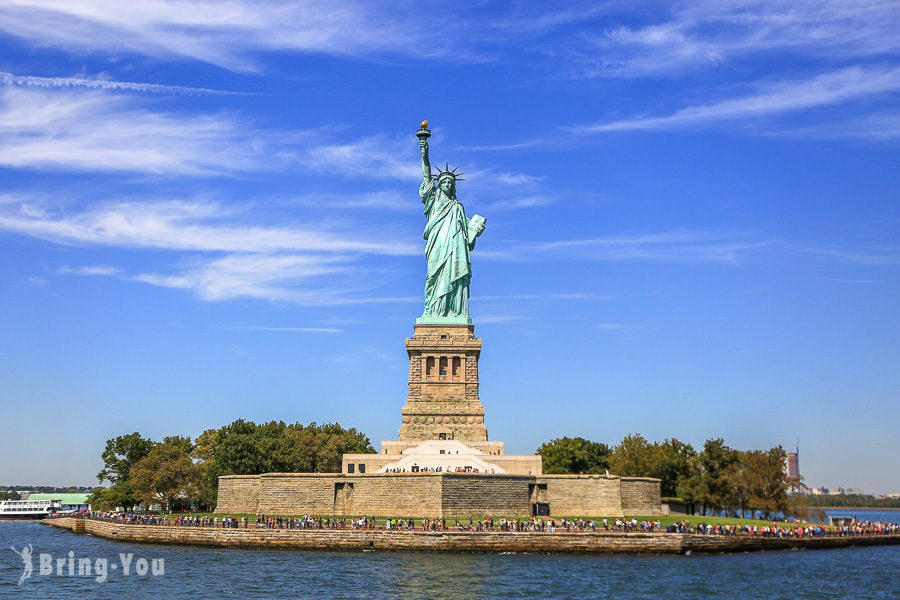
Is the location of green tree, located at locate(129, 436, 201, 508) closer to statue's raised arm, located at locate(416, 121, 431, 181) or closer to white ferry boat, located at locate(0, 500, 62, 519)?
statue's raised arm, located at locate(416, 121, 431, 181)

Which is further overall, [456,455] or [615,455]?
[615,455]

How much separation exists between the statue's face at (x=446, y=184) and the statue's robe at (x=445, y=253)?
15.8 inches

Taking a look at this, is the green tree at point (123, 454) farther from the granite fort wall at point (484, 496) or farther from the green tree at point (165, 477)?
the granite fort wall at point (484, 496)

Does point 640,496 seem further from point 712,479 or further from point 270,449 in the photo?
point 270,449

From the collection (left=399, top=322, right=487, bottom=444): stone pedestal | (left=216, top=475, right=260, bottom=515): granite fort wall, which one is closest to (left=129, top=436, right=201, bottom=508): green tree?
(left=216, top=475, right=260, bottom=515): granite fort wall

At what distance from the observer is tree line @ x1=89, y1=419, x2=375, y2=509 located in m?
70.2

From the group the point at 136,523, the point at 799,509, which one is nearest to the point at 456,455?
the point at 136,523

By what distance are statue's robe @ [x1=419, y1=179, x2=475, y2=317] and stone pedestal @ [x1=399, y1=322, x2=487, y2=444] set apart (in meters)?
2.52

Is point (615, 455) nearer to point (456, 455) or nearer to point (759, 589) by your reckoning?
point (456, 455)

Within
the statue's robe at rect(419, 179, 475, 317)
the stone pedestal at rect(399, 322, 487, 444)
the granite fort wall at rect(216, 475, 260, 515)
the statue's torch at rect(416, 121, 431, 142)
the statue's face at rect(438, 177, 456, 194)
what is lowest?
the granite fort wall at rect(216, 475, 260, 515)

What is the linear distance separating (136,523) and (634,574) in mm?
35926

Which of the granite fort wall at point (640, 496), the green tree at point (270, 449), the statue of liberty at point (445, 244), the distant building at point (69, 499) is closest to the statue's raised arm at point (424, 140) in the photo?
the statue of liberty at point (445, 244)

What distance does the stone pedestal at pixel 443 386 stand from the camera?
70562mm

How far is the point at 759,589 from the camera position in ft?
133
